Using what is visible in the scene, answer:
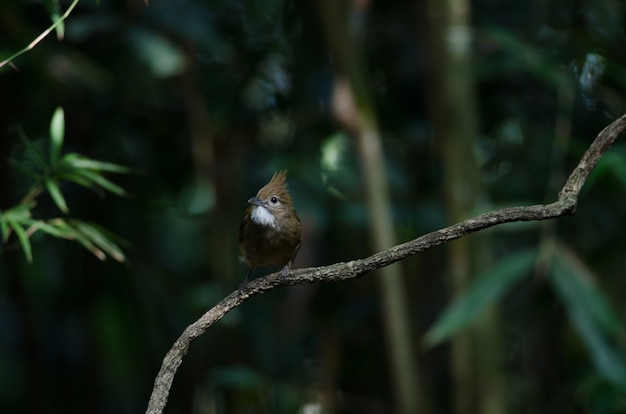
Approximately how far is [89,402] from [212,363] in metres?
0.82

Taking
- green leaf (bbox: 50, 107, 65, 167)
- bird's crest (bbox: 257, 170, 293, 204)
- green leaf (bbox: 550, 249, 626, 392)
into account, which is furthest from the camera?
green leaf (bbox: 550, 249, 626, 392)

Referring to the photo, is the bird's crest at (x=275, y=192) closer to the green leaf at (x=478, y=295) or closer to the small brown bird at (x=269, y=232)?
the small brown bird at (x=269, y=232)

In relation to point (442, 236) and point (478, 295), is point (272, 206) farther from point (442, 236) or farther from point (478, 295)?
point (442, 236)

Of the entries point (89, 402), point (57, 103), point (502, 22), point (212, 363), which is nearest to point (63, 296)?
point (89, 402)

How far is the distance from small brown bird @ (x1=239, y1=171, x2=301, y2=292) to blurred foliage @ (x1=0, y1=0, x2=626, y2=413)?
1.04m

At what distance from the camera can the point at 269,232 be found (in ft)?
10.6

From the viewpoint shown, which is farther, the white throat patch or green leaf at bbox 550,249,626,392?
green leaf at bbox 550,249,626,392

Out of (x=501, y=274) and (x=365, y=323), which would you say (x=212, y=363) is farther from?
(x=501, y=274)

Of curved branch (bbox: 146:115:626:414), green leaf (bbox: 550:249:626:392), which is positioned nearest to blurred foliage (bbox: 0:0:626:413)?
green leaf (bbox: 550:249:626:392)

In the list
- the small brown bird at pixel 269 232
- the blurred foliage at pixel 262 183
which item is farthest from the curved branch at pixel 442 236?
the blurred foliage at pixel 262 183

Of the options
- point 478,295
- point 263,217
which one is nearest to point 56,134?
point 263,217

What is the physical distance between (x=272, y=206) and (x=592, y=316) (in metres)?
1.51

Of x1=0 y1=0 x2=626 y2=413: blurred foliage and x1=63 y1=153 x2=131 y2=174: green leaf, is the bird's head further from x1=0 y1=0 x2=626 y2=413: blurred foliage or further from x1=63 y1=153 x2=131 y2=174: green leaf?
x1=0 y1=0 x2=626 y2=413: blurred foliage

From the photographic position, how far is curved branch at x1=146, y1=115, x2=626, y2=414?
5.24 feet
